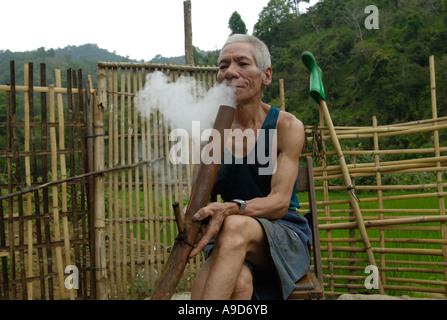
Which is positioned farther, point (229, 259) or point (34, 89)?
point (34, 89)

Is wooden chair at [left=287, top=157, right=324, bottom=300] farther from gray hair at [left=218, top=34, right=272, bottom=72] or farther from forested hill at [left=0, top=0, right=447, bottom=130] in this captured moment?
forested hill at [left=0, top=0, right=447, bottom=130]

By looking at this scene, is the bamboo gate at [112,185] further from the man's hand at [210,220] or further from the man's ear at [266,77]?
the man's hand at [210,220]

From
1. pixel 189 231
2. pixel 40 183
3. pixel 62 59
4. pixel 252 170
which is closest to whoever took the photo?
pixel 189 231

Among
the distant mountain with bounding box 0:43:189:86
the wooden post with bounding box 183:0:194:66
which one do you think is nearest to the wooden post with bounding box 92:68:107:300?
the wooden post with bounding box 183:0:194:66

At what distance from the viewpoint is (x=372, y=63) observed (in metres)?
30.8

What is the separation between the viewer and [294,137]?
2055mm

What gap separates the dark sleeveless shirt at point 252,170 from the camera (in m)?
2.07

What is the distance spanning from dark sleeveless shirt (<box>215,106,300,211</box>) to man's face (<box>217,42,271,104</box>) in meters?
0.23

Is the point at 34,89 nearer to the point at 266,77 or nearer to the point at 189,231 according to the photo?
the point at 266,77

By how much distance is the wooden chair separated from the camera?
186cm

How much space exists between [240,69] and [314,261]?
1.21 m

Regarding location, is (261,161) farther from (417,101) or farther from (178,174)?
(417,101)

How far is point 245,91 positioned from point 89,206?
2.79 m

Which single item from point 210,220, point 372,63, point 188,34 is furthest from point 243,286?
point 372,63
